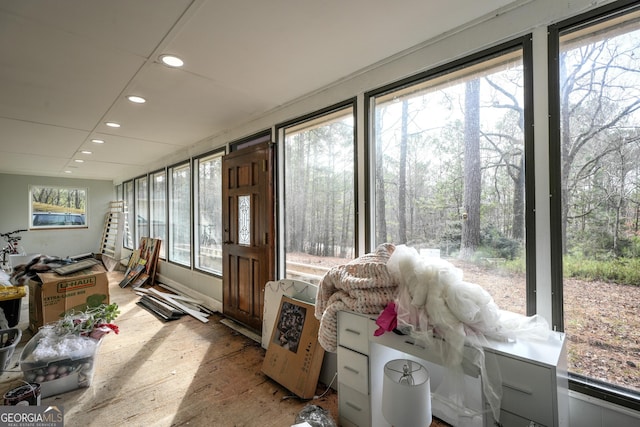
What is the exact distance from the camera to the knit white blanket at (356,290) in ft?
5.58

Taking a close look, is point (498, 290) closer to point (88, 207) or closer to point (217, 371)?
point (217, 371)

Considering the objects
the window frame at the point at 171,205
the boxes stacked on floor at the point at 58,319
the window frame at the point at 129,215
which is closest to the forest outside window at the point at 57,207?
the window frame at the point at 129,215

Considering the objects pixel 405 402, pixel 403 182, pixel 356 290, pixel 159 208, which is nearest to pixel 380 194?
pixel 403 182

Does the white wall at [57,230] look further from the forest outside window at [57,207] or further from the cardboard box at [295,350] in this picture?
the cardboard box at [295,350]

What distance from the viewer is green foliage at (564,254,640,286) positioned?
137 centimetres

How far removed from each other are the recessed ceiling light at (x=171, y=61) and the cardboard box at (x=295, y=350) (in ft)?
6.74

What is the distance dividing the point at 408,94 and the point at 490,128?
2.15 ft

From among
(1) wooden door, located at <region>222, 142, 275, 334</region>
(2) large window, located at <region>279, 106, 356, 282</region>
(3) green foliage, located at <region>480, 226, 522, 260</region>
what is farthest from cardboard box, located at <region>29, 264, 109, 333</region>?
(3) green foliage, located at <region>480, 226, 522, 260</region>

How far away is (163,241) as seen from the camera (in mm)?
5727

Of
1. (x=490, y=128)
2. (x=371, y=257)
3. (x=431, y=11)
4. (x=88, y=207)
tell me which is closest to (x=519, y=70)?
(x=490, y=128)

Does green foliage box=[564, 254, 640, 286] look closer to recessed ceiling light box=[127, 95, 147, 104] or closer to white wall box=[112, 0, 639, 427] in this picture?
white wall box=[112, 0, 639, 427]

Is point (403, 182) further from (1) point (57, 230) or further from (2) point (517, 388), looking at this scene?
(1) point (57, 230)

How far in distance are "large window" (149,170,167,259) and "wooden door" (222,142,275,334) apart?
2597 mm

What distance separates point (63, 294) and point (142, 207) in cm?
384
